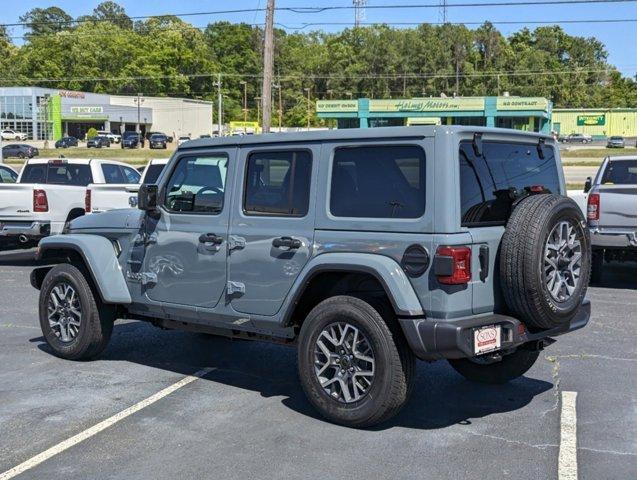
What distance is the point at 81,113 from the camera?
95.6 m

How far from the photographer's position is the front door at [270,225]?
5.54 metres

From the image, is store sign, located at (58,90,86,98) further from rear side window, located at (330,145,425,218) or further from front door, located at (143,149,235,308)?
rear side window, located at (330,145,425,218)

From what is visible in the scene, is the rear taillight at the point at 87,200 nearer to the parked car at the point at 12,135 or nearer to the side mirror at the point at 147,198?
the side mirror at the point at 147,198

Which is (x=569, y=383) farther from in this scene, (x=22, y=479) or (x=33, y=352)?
(x=33, y=352)

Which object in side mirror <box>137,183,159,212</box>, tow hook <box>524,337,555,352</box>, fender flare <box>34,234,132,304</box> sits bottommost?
tow hook <box>524,337,555,352</box>

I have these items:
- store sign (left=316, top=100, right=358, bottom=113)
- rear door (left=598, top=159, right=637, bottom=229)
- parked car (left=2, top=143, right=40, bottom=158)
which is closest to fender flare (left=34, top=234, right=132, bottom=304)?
rear door (left=598, top=159, right=637, bottom=229)

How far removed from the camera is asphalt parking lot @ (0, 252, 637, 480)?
463 centimetres

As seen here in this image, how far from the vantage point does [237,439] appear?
5.08 m

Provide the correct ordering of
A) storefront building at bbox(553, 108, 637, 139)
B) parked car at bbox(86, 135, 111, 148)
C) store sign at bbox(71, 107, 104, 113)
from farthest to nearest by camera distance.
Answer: storefront building at bbox(553, 108, 637, 139)
store sign at bbox(71, 107, 104, 113)
parked car at bbox(86, 135, 111, 148)

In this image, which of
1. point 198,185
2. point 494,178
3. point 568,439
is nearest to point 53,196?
point 198,185

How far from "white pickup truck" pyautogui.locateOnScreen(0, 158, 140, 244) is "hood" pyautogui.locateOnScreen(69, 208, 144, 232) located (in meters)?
6.56

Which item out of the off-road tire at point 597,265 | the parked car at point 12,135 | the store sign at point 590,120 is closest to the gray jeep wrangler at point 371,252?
the off-road tire at point 597,265

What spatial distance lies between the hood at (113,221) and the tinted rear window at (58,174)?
7753mm

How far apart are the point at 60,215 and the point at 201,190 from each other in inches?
320
